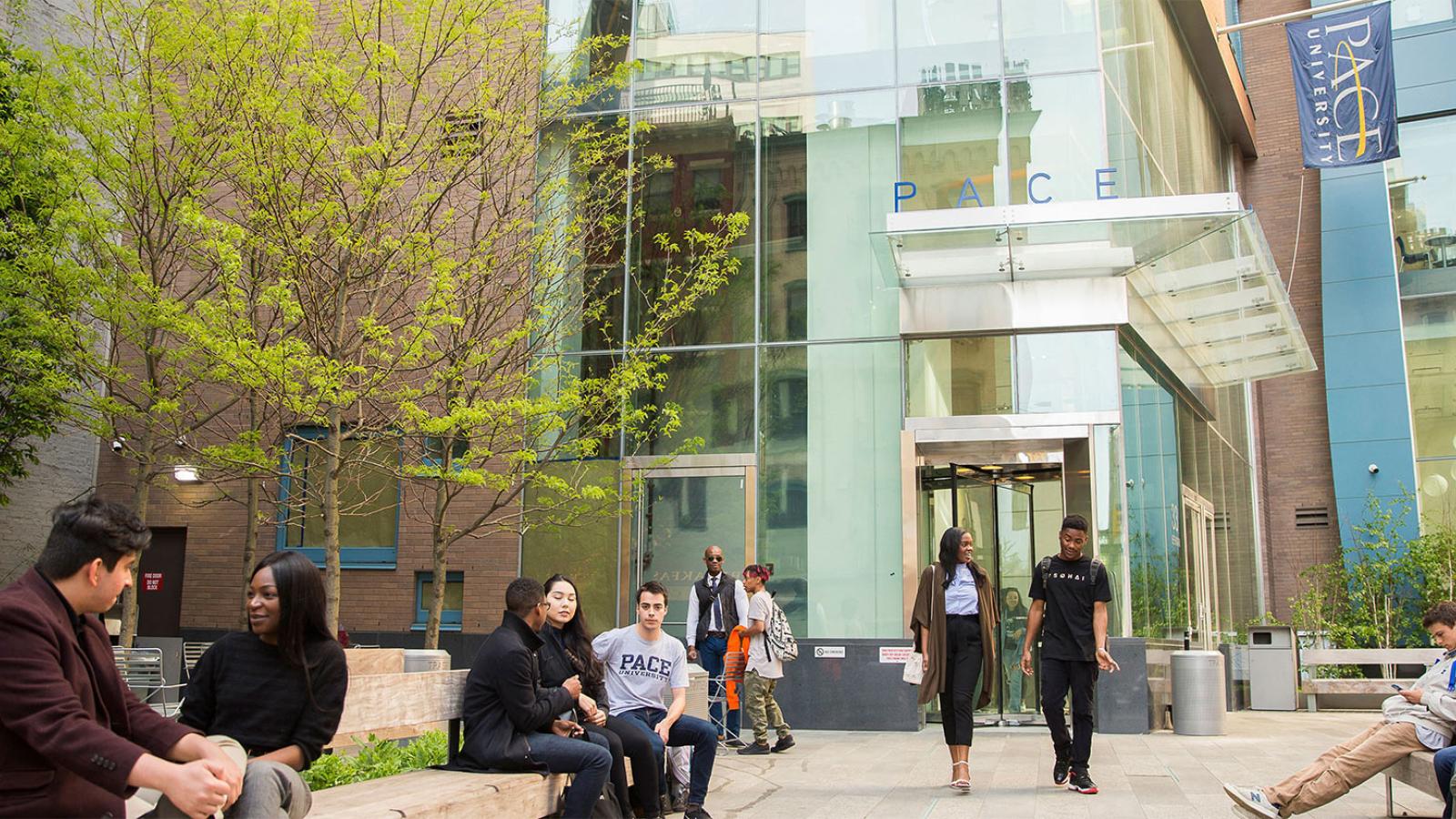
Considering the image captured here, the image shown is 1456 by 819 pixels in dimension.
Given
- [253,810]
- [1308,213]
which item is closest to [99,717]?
[253,810]

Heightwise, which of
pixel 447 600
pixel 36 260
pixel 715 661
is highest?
pixel 36 260

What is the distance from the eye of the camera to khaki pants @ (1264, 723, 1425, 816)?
23.2 ft

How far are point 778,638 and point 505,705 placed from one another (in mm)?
5679

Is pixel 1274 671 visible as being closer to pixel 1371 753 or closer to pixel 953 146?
pixel 953 146

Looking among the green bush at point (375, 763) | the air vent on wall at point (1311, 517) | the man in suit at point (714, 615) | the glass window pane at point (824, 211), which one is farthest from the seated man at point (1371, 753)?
the air vent on wall at point (1311, 517)

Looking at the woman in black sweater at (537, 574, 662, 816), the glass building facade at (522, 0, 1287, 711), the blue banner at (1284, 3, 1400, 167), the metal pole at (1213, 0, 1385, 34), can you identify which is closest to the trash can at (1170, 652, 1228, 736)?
the glass building facade at (522, 0, 1287, 711)

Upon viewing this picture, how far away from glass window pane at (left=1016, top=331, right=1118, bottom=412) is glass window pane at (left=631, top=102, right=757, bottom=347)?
11.7ft

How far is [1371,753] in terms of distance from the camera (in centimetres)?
713

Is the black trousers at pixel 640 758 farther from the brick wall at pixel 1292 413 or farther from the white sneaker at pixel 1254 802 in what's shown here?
the brick wall at pixel 1292 413

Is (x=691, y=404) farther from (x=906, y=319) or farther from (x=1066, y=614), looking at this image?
(x=1066, y=614)

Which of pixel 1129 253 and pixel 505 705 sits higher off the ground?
pixel 1129 253

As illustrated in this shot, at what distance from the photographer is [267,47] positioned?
13781 millimetres

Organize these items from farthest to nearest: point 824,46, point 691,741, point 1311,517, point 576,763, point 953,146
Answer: point 1311,517, point 824,46, point 953,146, point 691,741, point 576,763

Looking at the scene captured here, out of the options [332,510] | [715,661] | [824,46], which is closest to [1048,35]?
[824,46]
